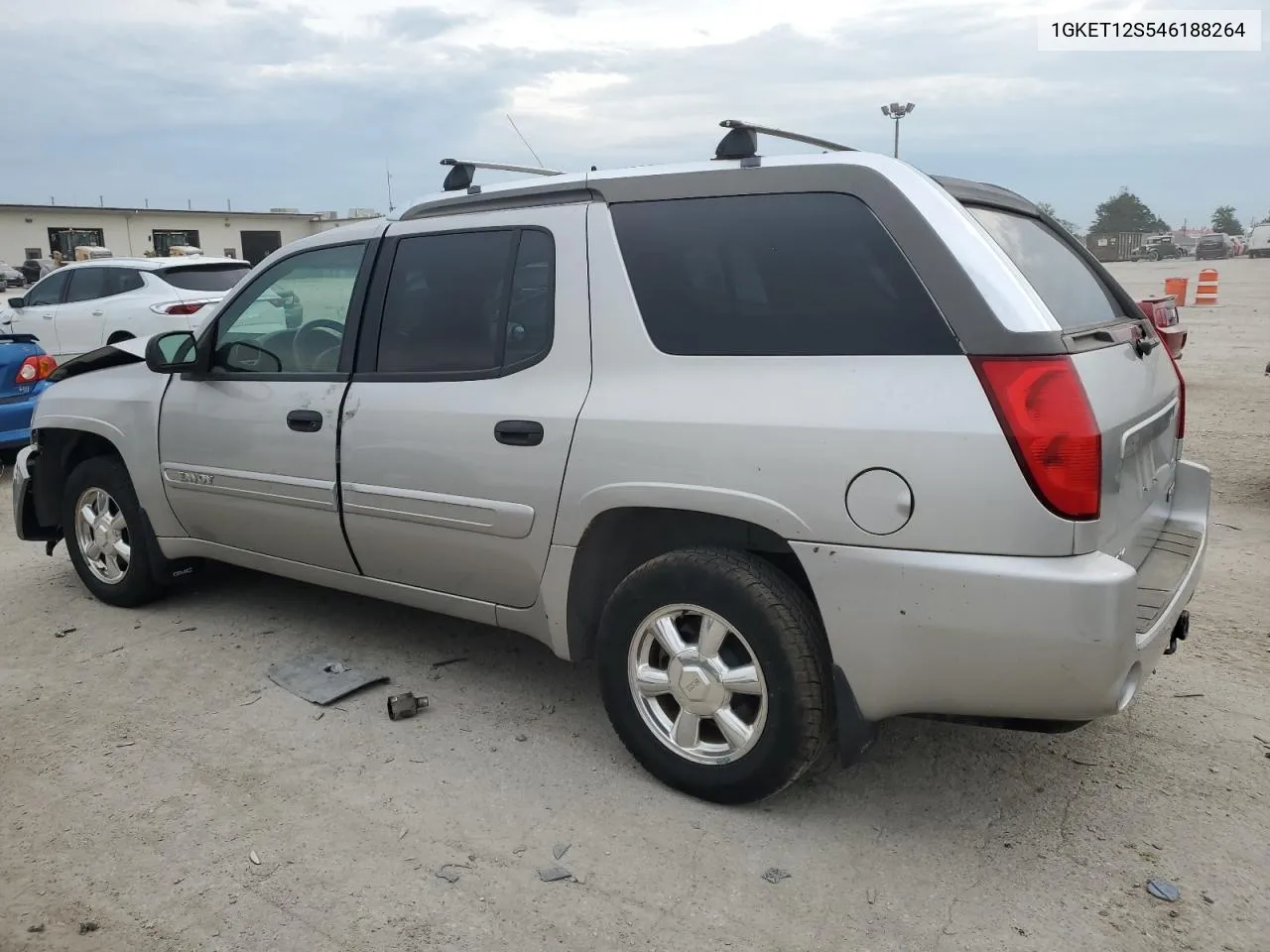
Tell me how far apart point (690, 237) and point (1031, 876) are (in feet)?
6.77

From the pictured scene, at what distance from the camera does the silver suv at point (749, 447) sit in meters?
2.54

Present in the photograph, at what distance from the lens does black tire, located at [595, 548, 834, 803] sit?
286 centimetres

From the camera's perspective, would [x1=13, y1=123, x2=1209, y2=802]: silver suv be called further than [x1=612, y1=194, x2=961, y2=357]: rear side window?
No

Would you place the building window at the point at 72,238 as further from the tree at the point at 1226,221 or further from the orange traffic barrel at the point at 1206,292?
the tree at the point at 1226,221

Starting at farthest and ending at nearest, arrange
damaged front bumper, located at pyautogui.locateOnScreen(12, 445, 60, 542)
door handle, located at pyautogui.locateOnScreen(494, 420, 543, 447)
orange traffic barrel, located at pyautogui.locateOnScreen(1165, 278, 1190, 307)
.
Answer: orange traffic barrel, located at pyautogui.locateOnScreen(1165, 278, 1190, 307) → damaged front bumper, located at pyautogui.locateOnScreen(12, 445, 60, 542) → door handle, located at pyautogui.locateOnScreen(494, 420, 543, 447)

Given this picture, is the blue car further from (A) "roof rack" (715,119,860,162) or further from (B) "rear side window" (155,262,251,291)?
(A) "roof rack" (715,119,860,162)

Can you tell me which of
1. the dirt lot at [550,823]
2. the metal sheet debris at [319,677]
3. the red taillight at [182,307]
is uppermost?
the red taillight at [182,307]

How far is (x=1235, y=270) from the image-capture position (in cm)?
4003

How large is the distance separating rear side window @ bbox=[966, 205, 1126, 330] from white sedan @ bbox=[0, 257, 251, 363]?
10922 mm

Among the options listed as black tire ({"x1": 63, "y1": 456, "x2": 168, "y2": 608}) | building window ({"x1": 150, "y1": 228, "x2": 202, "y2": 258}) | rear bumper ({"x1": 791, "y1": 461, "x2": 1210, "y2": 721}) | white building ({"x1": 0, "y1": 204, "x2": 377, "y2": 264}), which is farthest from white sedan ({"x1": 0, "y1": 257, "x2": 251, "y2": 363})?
building window ({"x1": 150, "y1": 228, "x2": 202, "y2": 258})

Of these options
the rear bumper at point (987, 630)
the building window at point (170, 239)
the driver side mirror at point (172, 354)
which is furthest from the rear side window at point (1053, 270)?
the building window at point (170, 239)

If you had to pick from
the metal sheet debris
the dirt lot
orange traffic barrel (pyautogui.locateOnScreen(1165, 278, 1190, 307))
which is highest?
orange traffic barrel (pyautogui.locateOnScreen(1165, 278, 1190, 307))

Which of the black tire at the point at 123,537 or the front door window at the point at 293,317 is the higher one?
the front door window at the point at 293,317

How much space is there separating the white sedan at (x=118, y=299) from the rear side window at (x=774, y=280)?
34.2ft
